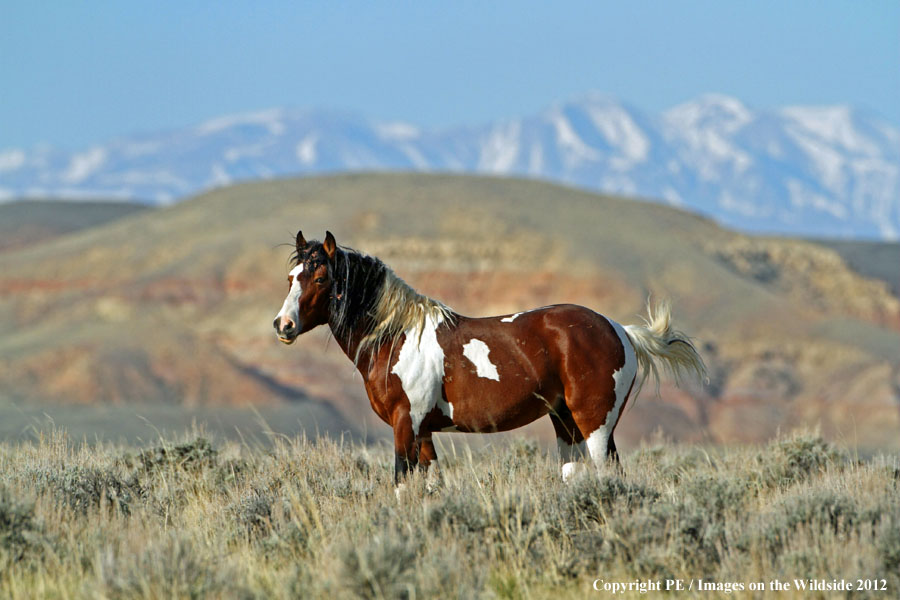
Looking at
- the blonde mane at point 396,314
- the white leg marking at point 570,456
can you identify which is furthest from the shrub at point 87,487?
the white leg marking at point 570,456

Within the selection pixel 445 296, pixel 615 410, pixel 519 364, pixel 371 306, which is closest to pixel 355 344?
pixel 371 306

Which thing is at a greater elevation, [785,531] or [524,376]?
[524,376]

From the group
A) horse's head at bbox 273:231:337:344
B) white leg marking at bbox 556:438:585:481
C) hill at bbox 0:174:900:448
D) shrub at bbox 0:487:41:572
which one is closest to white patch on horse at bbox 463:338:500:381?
white leg marking at bbox 556:438:585:481

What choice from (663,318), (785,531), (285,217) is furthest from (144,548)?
(285,217)

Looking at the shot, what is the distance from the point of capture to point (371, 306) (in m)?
9.04

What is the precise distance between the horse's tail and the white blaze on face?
2531 mm

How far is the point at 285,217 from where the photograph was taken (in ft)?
212

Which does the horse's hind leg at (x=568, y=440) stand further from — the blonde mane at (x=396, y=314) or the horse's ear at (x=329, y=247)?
the horse's ear at (x=329, y=247)

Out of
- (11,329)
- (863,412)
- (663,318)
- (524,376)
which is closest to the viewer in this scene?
(524,376)

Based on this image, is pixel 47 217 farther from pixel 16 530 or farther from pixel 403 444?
pixel 16 530

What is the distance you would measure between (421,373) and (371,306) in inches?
27.0

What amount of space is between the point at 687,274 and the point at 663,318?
50.4m

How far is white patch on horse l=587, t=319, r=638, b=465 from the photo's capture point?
8812 millimetres

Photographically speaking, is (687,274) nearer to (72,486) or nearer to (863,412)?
(863,412)
